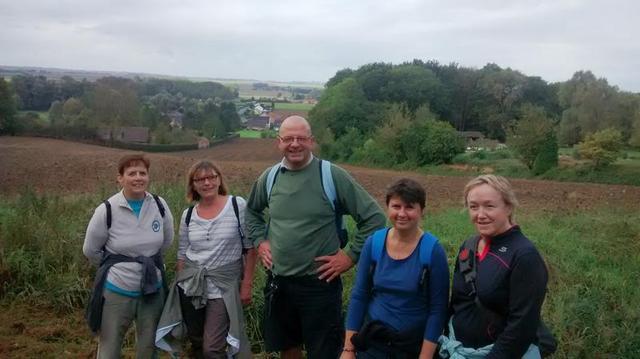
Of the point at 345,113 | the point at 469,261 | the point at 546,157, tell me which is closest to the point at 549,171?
the point at 546,157

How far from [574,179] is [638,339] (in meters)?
29.7

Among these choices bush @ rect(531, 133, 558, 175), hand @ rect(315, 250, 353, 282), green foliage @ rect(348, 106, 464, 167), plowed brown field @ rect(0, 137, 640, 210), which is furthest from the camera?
green foliage @ rect(348, 106, 464, 167)

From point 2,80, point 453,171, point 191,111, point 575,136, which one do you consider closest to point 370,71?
point 191,111

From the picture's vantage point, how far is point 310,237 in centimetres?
328

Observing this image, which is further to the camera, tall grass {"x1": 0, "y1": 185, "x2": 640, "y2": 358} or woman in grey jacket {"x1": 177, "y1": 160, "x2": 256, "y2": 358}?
tall grass {"x1": 0, "y1": 185, "x2": 640, "y2": 358}

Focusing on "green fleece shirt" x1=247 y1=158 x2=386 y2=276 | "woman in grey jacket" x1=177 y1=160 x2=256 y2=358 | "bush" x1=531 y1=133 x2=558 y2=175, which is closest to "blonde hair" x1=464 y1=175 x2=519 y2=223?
"green fleece shirt" x1=247 y1=158 x2=386 y2=276

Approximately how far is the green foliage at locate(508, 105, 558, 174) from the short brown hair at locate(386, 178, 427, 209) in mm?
32220

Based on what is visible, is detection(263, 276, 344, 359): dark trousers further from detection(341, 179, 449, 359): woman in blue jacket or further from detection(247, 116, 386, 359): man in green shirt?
detection(341, 179, 449, 359): woman in blue jacket

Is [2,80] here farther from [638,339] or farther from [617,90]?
[617,90]

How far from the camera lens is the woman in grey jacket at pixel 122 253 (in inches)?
133

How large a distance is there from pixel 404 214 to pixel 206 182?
A: 54.5 inches

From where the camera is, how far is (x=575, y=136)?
44594 mm

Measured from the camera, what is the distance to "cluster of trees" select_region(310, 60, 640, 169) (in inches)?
1683

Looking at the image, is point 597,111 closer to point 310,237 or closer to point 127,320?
point 310,237
